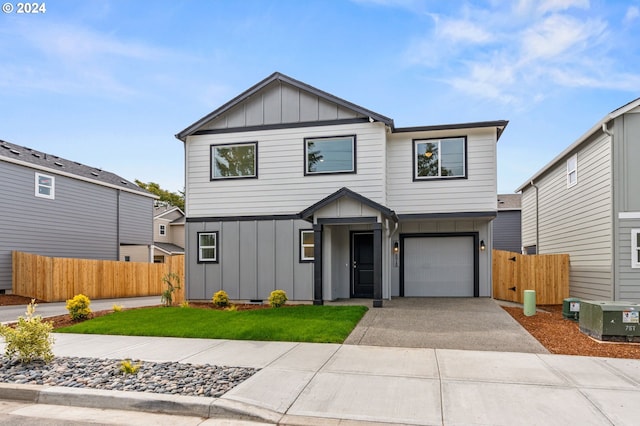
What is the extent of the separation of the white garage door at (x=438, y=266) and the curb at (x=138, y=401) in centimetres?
1042

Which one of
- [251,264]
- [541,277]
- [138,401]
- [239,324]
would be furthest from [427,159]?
[138,401]

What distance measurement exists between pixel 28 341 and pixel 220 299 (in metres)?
6.63

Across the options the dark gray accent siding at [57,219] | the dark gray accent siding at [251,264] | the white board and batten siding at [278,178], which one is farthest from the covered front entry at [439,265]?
the dark gray accent siding at [57,219]

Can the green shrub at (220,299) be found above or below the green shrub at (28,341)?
below

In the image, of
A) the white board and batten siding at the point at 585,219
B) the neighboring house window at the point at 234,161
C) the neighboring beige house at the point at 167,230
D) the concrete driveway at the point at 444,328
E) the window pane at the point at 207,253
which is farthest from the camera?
the neighboring beige house at the point at 167,230

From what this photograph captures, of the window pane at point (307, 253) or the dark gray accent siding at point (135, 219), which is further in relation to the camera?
the dark gray accent siding at point (135, 219)

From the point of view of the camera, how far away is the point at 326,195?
13.0 m

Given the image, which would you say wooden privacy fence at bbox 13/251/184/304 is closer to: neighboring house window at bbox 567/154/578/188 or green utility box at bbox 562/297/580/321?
green utility box at bbox 562/297/580/321

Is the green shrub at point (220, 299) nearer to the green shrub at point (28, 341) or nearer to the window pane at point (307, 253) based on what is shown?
the window pane at point (307, 253)

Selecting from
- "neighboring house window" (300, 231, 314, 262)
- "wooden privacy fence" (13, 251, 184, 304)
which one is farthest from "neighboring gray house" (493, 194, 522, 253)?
"wooden privacy fence" (13, 251, 184, 304)

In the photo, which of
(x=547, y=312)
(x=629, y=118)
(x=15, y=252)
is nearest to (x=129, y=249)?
(x=15, y=252)

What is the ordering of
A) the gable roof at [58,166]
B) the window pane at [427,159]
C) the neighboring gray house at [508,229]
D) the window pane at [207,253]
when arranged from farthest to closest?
the neighboring gray house at [508,229] → the gable roof at [58,166] → the window pane at [207,253] → the window pane at [427,159]

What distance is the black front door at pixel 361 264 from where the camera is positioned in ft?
45.0

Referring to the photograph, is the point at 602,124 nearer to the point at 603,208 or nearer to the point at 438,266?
the point at 603,208
